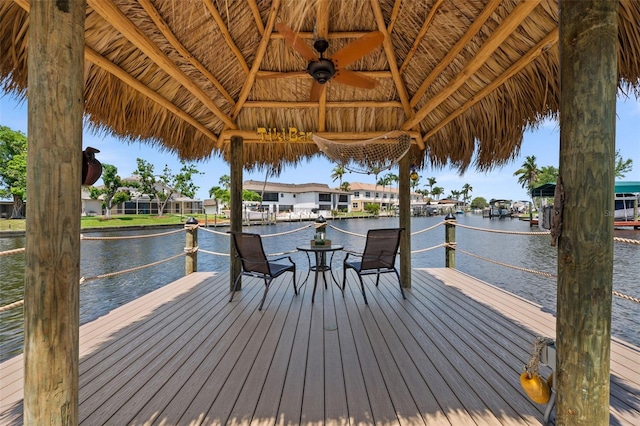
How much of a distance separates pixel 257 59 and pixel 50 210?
8.17 feet

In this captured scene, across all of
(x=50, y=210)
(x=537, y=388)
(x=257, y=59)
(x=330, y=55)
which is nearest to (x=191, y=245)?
(x=257, y=59)

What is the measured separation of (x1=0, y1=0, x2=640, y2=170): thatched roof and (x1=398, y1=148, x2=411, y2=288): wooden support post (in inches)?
14.9

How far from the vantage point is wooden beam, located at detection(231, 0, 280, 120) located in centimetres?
246

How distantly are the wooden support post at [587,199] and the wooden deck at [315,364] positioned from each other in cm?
50

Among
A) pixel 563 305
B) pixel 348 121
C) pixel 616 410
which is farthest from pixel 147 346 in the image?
pixel 348 121

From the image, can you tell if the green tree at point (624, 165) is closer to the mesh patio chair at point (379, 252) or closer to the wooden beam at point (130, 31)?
the mesh patio chair at point (379, 252)

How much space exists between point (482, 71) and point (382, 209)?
150 ft

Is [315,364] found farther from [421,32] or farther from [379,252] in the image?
[421,32]

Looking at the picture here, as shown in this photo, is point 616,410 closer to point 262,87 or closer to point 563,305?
point 563,305

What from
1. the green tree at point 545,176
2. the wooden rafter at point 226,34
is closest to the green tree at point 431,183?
the green tree at point 545,176

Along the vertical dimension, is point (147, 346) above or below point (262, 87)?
below

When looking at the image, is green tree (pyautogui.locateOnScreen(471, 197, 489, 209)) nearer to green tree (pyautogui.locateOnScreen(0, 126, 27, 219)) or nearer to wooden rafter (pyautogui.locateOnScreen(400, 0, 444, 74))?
wooden rafter (pyautogui.locateOnScreen(400, 0, 444, 74))

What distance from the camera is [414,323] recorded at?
252cm

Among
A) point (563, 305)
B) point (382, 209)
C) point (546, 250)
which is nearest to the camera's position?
point (563, 305)
